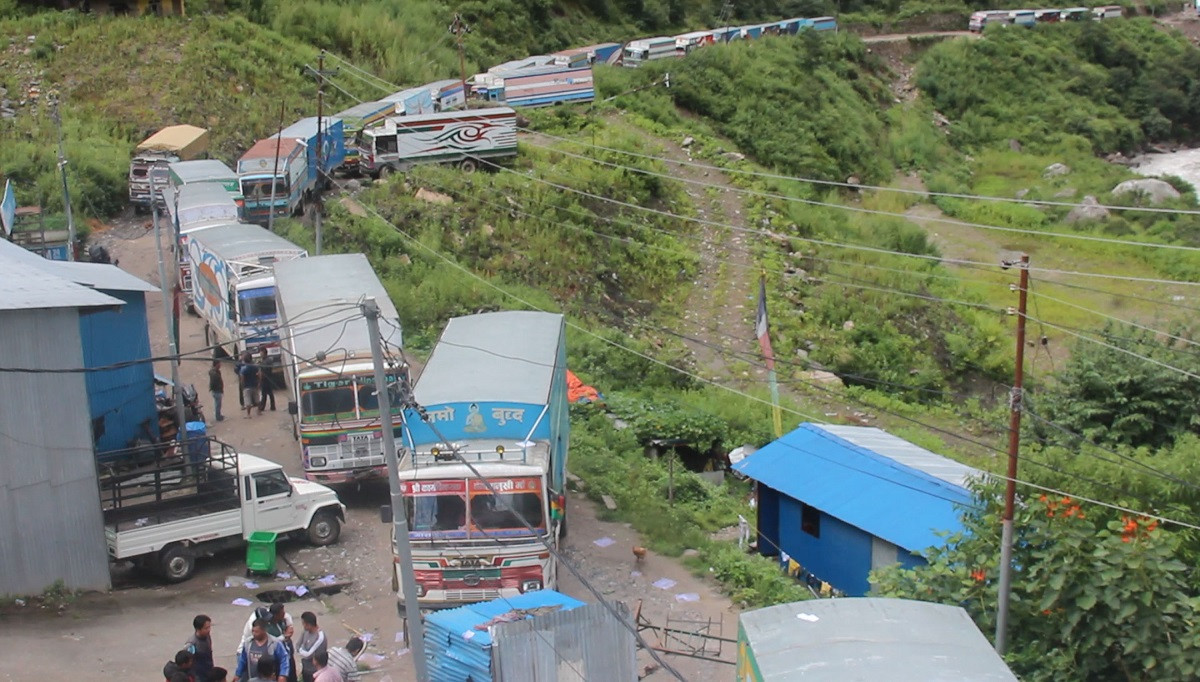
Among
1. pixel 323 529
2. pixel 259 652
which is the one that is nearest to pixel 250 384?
pixel 323 529

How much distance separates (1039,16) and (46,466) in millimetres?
82985

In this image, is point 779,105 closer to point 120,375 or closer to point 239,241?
point 239,241

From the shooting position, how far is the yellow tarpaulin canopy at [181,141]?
40.1 m

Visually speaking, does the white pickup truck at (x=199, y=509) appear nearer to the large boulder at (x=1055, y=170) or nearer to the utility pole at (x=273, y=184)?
the utility pole at (x=273, y=184)

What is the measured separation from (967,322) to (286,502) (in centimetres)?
2597

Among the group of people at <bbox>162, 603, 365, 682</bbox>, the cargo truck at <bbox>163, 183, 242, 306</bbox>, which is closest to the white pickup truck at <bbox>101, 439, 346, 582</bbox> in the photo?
the group of people at <bbox>162, 603, 365, 682</bbox>

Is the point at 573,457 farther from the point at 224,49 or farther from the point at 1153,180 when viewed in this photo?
the point at 1153,180

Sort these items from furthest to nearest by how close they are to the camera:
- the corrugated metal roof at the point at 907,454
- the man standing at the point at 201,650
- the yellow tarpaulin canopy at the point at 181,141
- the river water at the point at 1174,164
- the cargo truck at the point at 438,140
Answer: the river water at the point at 1174,164
the yellow tarpaulin canopy at the point at 181,141
the cargo truck at the point at 438,140
the corrugated metal roof at the point at 907,454
the man standing at the point at 201,650

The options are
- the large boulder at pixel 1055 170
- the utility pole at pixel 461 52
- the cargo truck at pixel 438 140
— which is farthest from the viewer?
the large boulder at pixel 1055 170

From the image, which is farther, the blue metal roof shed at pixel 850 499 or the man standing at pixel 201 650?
the blue metal roof shed at pixel 850 499

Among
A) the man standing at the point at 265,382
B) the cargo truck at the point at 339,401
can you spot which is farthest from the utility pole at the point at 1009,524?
the man standing at the point at 265,382

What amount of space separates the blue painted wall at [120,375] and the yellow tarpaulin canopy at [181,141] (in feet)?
65.3

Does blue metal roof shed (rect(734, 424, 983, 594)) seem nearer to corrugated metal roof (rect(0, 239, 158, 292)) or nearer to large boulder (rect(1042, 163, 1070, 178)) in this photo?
corrugated metal roof (rect(0, 239, 158, 292))

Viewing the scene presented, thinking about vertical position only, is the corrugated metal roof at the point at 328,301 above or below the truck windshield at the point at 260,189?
below
